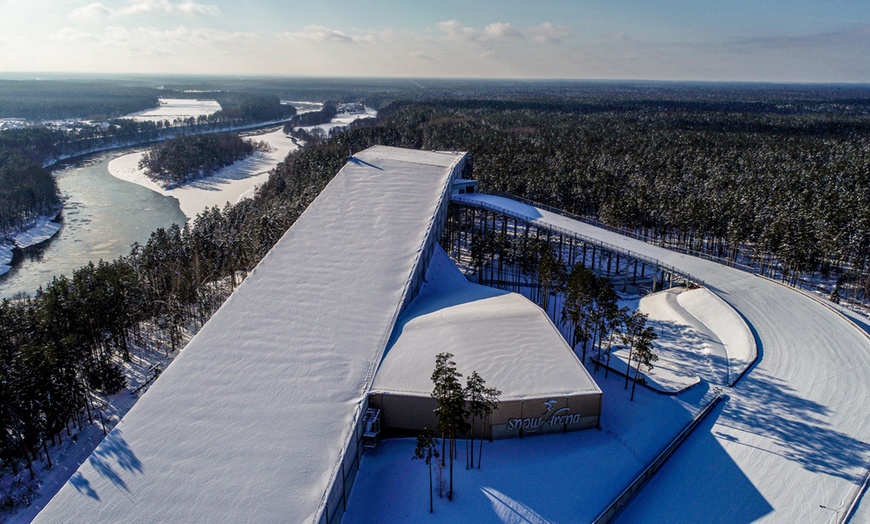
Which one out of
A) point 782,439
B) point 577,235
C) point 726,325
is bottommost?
point 782,439

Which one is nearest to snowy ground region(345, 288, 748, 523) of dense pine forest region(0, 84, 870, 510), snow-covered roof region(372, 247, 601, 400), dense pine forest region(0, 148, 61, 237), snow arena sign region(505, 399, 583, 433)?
snow arena sign region(505, 399, 583, 433)

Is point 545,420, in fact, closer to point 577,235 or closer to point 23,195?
point 577,235

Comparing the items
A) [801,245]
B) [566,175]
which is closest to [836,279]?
[801,245]

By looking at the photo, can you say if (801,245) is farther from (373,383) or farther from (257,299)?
(257,299)

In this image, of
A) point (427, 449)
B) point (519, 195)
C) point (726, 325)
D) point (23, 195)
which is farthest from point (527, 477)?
point (23, 195)

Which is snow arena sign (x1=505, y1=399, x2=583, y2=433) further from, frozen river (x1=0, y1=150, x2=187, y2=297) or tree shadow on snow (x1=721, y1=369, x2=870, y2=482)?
frozen river (x1=0, y1=150, x2=187, y2=297)
